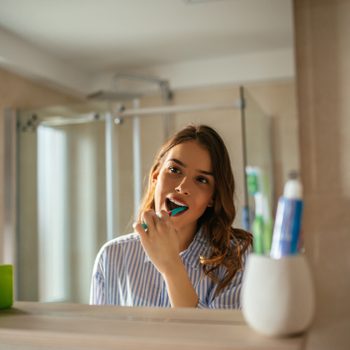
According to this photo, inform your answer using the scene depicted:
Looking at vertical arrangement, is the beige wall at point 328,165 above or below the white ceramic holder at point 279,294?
above

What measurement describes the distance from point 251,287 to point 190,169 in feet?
0.92

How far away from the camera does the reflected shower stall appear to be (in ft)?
2.83

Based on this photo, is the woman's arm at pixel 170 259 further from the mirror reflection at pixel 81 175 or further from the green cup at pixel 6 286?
the green cup at pixel 6 286

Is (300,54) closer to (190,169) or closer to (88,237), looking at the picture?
(190,169)

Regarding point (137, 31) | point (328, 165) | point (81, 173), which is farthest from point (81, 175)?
point (328, 165)

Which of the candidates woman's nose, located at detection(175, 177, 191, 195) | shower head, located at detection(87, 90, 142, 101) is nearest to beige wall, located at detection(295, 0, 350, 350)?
woman's nose, located at detection(175, 177, 191, 195)

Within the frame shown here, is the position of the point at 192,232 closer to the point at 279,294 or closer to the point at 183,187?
the point at 183,187

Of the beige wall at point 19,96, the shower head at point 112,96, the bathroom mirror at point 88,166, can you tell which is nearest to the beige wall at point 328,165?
the bathroom mirror at point 88,166

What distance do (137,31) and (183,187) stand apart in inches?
11.4

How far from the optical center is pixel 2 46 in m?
0.92

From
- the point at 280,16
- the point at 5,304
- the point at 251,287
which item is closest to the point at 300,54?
the point at 280,16

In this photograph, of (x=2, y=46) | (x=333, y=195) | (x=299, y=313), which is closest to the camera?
(x=299, y=313)

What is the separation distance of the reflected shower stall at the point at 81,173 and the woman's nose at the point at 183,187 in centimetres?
8

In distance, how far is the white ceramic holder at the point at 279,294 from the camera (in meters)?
0.57
